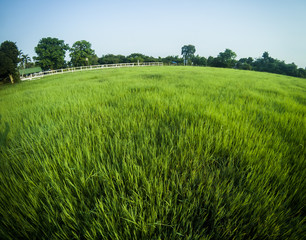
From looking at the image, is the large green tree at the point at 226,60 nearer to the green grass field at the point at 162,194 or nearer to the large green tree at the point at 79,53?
the large green tree at the point at 79,53

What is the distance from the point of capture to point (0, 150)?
43.8 inches

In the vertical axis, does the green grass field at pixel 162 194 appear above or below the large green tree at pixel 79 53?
below

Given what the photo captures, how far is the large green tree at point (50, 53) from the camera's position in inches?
1396

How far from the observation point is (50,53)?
3619 centimetres

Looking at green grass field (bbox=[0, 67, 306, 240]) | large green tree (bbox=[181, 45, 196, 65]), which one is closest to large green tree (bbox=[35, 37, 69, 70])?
green grass field (bbox=[0, 67, 306, 240])

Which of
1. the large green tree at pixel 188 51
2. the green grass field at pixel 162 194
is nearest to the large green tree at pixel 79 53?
the green grass field at pixel 162 194

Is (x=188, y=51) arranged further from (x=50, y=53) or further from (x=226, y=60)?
(x=50, y=53)

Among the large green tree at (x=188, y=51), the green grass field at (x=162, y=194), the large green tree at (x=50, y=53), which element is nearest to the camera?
the green grass field at (x=162, y=194)

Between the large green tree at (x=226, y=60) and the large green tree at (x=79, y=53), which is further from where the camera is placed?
the large green tree at (x=226, y=60)

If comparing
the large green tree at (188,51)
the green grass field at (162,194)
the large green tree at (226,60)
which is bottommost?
the green grass field at (162,194)

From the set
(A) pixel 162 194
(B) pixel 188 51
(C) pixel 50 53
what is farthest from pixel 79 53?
(B) pixel 188 51

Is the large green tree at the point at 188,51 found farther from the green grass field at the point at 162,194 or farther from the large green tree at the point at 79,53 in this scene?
the green grass field at the point at 162,194

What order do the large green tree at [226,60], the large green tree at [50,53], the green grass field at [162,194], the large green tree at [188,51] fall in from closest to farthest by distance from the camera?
the green grass field at [162,194]
the large green tree at [50,53]
the large green tree at [226,60]
the large green tree at [188,51]

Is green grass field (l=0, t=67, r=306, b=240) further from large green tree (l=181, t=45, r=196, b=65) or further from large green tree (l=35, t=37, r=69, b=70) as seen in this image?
large green tree (l=181, t=45, r=196, b=65)
